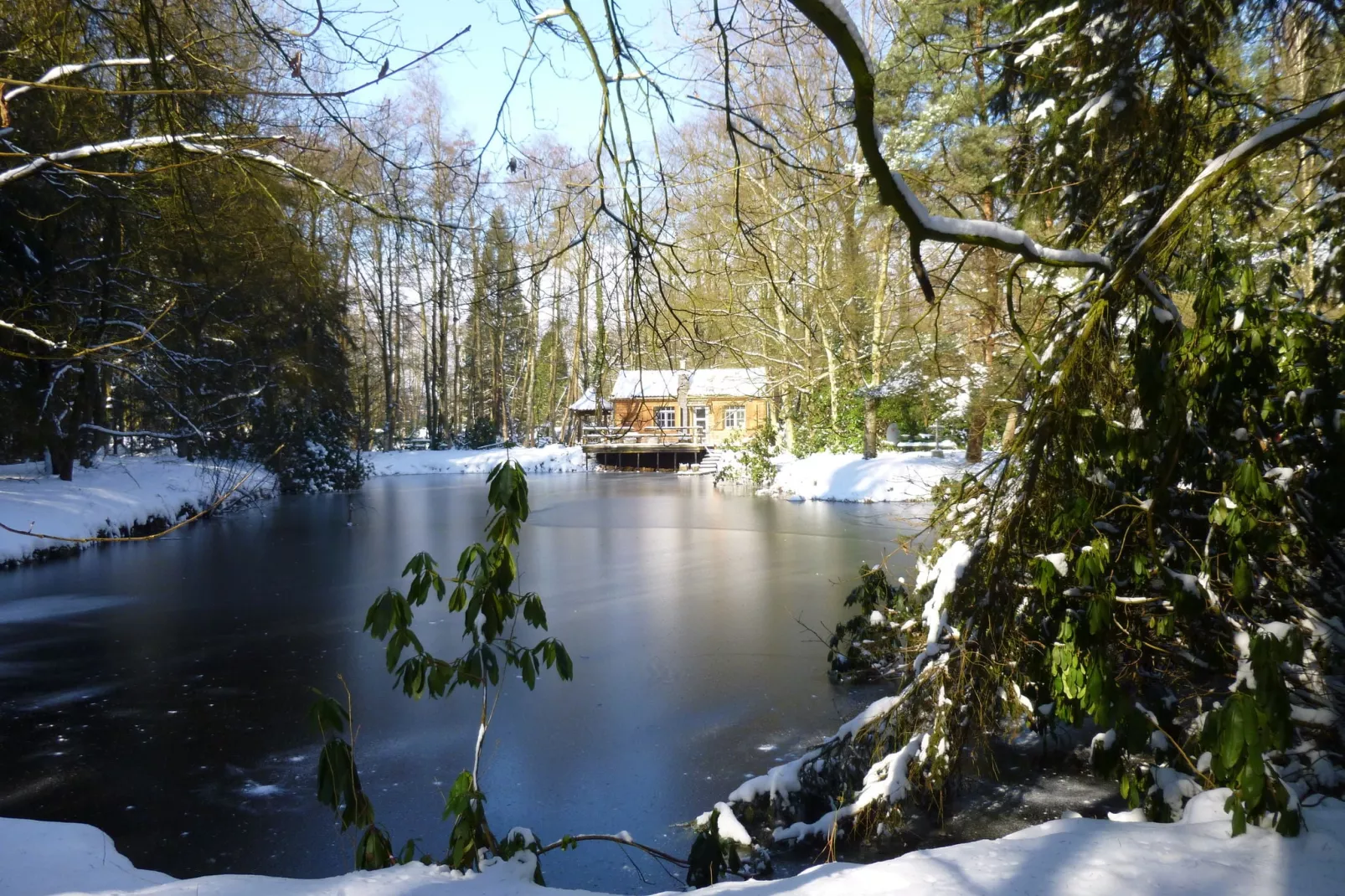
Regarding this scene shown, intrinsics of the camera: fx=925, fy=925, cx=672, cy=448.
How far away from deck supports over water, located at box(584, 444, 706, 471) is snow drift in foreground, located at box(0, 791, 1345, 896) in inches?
1328

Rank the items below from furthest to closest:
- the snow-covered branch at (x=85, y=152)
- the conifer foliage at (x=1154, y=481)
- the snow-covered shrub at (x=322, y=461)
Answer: the snow-covered shrub at (x=322, y=461), the snow-covered branch at (x=85, y=152), the conifer foliage at (x=1154, y=481)

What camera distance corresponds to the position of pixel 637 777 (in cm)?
522

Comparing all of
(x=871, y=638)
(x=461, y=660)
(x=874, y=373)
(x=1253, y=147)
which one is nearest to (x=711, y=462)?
(x=874, y=373)

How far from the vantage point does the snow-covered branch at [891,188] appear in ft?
7.27

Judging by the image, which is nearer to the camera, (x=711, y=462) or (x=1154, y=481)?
(x=1154, y=481)

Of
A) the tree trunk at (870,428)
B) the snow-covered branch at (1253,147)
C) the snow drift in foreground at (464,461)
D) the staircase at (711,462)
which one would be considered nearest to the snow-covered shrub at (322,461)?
the snow drift in foreground at (464,461)

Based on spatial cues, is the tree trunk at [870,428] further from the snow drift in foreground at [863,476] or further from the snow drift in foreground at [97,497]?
the snow drift in foreground at [97,497]

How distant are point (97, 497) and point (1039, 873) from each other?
49.2 ft

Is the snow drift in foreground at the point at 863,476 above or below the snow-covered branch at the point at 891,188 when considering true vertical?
below

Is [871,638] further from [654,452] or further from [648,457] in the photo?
[648,457]

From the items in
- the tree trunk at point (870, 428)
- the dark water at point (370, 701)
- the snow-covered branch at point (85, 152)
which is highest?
the snow-covered branch at point (85, 152)

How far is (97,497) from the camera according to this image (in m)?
14.0

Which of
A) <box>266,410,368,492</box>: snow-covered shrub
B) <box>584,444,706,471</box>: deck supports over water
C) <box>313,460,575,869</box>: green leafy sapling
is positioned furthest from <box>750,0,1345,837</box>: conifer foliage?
<box>584,444,706,471</box>: deck supports over water

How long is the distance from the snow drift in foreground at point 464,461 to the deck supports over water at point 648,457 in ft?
2.77
